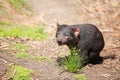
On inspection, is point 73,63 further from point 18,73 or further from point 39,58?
point 18,73

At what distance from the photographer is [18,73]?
625 centimetres

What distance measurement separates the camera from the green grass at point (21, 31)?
30.1 feet

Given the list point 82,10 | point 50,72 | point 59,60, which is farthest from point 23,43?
point 82,10

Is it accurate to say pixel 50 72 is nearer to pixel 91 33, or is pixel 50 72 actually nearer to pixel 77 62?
pixel 77 62

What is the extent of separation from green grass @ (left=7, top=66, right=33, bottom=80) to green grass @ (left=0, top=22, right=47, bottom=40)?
106 inches

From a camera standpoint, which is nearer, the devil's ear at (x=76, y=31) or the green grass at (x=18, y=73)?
the green grass at (x=18, y=73)

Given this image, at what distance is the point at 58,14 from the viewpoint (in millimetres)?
13023

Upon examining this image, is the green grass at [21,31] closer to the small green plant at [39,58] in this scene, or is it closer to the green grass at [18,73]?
the small green plant at [39,58]

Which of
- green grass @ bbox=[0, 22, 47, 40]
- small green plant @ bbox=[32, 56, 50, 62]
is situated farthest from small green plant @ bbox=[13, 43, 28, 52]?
green grass @ bbox=[0, 22, 47, 40]

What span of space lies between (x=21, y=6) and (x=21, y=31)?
109 inches

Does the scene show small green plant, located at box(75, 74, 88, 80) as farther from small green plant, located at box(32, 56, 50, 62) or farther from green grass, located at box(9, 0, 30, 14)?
green grass, located at box(9, 0, 30, 14)

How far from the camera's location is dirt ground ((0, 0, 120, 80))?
7.13m

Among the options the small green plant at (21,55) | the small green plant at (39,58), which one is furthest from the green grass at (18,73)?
the small green plant at (39,58)

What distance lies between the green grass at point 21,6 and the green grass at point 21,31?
1.51 m
